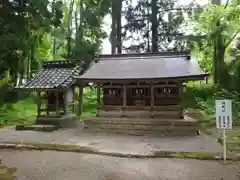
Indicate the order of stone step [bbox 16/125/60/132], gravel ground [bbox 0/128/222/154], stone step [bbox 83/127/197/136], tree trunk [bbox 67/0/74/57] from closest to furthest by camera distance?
1. gravel ground [bbox 0/128/222/154]
2. stone step [bbox 83/127/197/136]
3. stone step [bbox 16/125/60/132]
4. tree trunk [bbox 67/0/74/57]

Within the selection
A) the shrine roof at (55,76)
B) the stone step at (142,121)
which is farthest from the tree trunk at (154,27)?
the stone step at (142,121)

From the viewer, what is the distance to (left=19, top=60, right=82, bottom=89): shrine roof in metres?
13.9

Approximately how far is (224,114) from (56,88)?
8.44m

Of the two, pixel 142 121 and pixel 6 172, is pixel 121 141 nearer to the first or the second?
pixel 142 121

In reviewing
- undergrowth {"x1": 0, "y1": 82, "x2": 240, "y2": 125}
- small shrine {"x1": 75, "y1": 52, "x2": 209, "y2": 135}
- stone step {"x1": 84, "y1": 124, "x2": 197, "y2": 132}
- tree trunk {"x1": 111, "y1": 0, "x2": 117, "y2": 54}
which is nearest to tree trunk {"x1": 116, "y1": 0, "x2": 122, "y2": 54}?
tree trunk {"x1": 111, "y1": 0, "x2": 117, "y2": 54}

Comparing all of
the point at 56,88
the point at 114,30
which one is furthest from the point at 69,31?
the point at 56,88

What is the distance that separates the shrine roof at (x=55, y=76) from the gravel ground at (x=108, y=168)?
582 cm

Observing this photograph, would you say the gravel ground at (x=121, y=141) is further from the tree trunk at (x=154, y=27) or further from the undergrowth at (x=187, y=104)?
the tree trunk at (x=154, y=27)

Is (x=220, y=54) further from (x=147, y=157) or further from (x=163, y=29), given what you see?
(x=147, y=157)

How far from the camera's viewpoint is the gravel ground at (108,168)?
6441mm

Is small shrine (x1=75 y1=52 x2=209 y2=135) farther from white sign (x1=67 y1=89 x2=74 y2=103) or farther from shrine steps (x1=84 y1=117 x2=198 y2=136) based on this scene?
white sign (x1=67 y1=89 x2=74 y2=103)

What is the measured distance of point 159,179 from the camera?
20.5 feet

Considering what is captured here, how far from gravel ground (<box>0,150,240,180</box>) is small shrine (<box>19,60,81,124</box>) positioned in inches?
226

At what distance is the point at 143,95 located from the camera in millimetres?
13648
